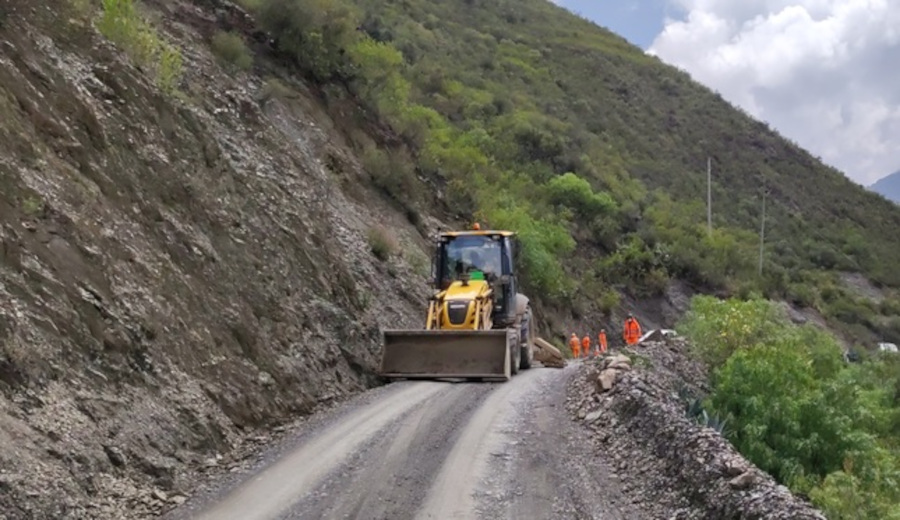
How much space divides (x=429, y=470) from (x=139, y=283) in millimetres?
4584

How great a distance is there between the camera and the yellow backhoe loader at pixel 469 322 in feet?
53.4

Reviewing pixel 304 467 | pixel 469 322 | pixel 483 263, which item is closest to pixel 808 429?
pixel 469 322

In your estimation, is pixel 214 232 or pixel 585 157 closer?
pixel 214 232

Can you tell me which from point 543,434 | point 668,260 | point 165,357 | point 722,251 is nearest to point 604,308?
point 668,260

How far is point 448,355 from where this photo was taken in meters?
16.3

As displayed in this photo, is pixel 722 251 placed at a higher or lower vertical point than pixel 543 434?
higher

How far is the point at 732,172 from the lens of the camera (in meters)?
72.6

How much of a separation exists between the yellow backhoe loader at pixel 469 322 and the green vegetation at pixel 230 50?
742cm

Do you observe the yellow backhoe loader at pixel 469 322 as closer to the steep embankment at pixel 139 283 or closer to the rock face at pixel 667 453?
the steep embankment at pixel 139 283

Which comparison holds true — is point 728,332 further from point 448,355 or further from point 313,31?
point 313,31

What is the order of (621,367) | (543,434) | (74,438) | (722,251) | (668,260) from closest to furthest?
(74,438)
(543,434)
(621,367)
(668,260)
(722,251)

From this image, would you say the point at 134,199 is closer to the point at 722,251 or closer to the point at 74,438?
the point at 74,438

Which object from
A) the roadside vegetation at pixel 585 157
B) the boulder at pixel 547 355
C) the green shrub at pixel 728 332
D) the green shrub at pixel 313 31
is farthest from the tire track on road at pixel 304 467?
the green shrub at pixel 313 31

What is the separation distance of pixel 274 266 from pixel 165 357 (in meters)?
4.55
